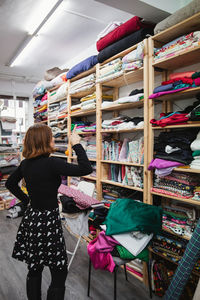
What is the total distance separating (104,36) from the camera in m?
2.66

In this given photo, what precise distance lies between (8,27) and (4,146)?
2706 millimetres

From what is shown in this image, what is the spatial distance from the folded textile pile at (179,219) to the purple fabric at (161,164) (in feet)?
1.48

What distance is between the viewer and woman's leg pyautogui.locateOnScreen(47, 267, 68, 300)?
1.48m

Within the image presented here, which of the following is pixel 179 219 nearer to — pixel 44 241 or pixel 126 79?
pixel 44 241

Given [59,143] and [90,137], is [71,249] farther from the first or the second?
[59,143]

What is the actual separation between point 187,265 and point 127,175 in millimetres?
1117

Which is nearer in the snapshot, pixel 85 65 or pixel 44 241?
pixel 44 241

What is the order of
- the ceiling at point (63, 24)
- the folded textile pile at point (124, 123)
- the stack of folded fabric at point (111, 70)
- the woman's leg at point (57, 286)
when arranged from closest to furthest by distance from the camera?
1. the woman's leg at point (57, 286)
2. the ceiling at point (63, 24)
3. the folded textile pile at point (124, 123)
4. the stack of folded fabric at point (111, 70)

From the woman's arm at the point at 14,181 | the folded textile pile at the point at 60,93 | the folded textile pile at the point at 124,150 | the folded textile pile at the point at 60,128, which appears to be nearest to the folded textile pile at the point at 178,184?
the folded textile pile at the point at 124,150

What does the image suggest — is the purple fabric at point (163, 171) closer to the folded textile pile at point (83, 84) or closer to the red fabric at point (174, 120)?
the red fabric at point (174, 120)

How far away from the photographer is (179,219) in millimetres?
1969

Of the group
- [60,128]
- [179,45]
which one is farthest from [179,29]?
[60,128]

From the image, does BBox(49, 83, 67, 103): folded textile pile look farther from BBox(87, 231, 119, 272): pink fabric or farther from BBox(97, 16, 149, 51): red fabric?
BBox(87, 231, 119, 272): pink fabric

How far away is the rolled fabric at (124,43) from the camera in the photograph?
86.7 inches
